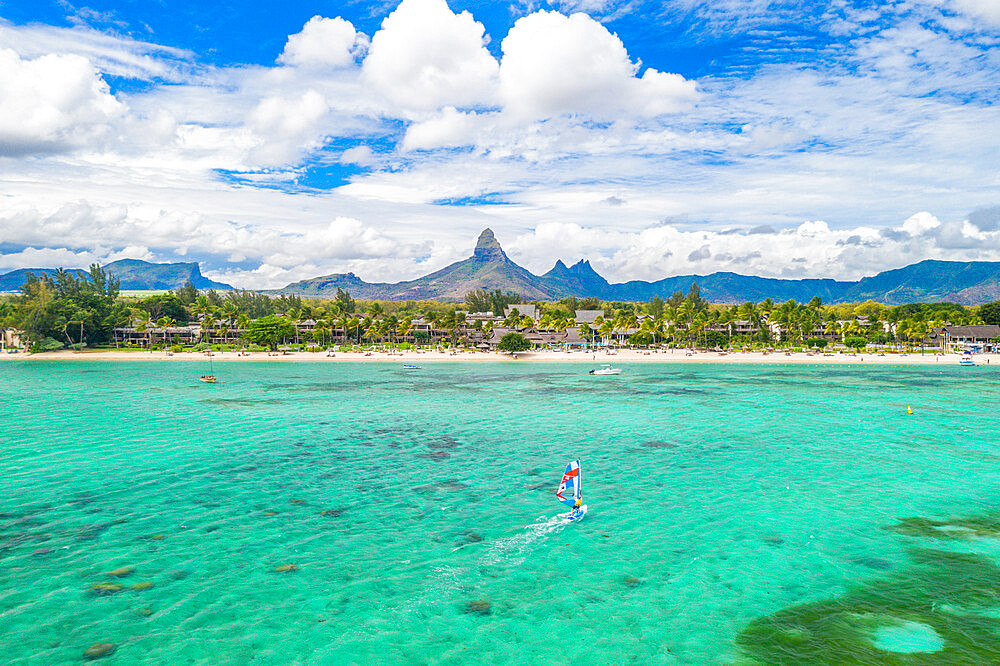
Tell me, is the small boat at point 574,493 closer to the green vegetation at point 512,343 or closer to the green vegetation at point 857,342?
the green vegetation at point 512,343

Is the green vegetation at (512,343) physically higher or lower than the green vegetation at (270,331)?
lower

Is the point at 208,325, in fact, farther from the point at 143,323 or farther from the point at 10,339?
the point at 10,339

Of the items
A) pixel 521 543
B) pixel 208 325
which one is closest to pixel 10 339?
pixel 208 325

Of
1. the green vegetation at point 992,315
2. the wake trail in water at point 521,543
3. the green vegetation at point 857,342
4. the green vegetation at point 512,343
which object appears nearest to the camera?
the wake trail in water at point 521,543

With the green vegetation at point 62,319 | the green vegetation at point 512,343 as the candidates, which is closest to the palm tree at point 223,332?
the green vegetation at point 62,319

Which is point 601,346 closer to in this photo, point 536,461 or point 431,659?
point 536,461

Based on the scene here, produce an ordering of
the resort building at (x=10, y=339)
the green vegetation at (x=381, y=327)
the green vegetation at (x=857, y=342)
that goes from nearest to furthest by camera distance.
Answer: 1. the green vegetation at (x=857, y=342)
2. the green vegetation at (x=381, y=327)
3. the resort building at (x=10, y=339)

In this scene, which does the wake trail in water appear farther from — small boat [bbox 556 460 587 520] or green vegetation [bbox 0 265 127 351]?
green vegetation [bbox 0 265 127 351]

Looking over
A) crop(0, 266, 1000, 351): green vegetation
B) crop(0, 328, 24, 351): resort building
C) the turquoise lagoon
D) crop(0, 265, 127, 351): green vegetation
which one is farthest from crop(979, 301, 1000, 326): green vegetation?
crop(0, 328, 24, 351): resort building
